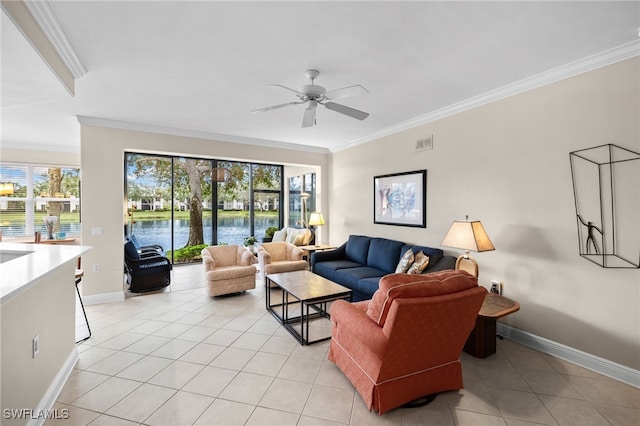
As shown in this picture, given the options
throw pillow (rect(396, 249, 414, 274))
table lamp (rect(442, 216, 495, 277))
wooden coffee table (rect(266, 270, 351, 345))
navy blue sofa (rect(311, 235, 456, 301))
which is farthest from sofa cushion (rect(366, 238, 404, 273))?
Result: table lamp (rect(442, 216, 495, 277))

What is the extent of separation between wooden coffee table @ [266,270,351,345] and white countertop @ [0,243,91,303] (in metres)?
1.98

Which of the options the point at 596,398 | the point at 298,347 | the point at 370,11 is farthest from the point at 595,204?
the point at 298,347

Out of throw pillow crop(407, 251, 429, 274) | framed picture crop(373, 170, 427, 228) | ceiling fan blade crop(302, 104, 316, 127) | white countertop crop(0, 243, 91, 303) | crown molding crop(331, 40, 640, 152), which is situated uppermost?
crown molding crop(331, 40, 640, 152)

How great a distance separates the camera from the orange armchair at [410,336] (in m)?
1.82

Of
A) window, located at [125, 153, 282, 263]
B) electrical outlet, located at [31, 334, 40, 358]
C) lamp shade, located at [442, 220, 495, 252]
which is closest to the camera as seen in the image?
electrical outlet, located at [31, 334, 40, 358]

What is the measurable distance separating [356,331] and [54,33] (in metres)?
3.03

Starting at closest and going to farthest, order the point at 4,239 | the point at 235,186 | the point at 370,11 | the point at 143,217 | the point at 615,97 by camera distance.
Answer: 1. the point at 370,11
2. the point at 615,97
3. the point at 4,239
4. the point at 143,217
5. the point at 235,186

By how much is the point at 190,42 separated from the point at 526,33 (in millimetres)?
2561

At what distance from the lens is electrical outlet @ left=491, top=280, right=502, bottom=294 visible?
10.5 feet

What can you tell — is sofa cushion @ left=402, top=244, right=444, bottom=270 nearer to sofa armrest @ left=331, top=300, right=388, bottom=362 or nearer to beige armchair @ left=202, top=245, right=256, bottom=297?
sofa armrest @ left=331, top=300, right=388, bottom=362

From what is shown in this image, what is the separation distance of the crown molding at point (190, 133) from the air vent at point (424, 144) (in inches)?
97.3

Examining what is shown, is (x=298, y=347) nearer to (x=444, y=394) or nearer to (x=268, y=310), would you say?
(x=268, y=310)

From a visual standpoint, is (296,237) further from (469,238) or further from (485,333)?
(485,333)

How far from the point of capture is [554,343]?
2.78m
